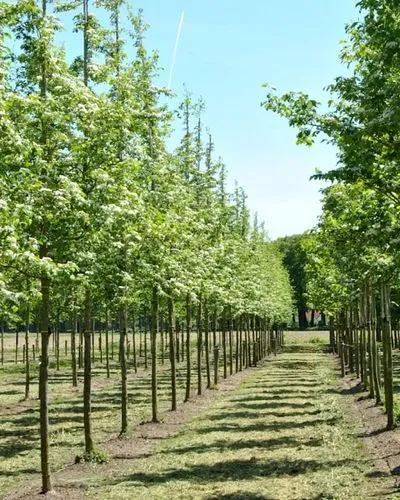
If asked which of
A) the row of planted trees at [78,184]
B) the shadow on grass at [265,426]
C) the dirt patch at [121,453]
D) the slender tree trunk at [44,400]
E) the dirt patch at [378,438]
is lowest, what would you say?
the dirt patch at [121,453]

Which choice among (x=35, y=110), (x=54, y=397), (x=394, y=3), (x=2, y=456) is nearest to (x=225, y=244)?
(x=54, y=397)

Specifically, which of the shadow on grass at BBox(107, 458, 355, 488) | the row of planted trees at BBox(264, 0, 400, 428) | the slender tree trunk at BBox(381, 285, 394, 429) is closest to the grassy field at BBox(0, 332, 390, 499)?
the shadow on grass at BBox(107, 458, 355, 488)

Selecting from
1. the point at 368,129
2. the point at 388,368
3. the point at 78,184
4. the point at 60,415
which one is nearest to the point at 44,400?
the point at 78,184

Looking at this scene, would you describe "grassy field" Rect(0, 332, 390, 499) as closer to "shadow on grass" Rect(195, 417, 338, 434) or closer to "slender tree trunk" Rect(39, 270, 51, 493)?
"shadow on grass" Rect(195, 417, 338, 434)

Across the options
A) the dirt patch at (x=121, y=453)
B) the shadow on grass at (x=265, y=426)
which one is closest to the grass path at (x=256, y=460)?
the shadow on grass at (x=265, y=426)

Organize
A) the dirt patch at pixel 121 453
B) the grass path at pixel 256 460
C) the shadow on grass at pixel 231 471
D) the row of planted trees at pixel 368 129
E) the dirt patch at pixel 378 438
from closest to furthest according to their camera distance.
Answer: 1. the row of planted trees at pixel 368 129
2. the grass path at pixel 256 460
3. the dirt patch at pixel 121 453
4. the dirt patch at pixel 378 438
5. the shadow on grass at pixel 231 471

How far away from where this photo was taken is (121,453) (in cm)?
1969

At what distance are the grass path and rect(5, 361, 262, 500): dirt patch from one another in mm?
295

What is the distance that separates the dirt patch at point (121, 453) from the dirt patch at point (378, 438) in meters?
6.53

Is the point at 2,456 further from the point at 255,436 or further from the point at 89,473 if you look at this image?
the point at 255,436

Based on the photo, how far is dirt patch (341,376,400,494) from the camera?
15602 millimetres

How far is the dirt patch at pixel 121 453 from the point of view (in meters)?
15.4

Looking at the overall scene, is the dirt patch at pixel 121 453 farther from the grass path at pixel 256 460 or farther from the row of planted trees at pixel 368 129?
the row of planted trees at pixel 368 129

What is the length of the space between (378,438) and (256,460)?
432 cm
